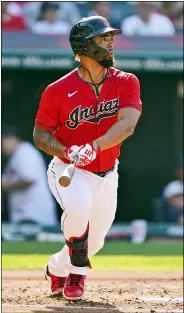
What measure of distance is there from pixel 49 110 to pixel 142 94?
5.37 metres

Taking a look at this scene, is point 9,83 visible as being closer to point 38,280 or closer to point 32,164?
point 32,164

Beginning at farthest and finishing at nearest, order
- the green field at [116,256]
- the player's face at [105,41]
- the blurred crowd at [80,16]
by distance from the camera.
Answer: the blurred crowd at [80,16] < the green field at [116,256] < the player's face at [105,41]

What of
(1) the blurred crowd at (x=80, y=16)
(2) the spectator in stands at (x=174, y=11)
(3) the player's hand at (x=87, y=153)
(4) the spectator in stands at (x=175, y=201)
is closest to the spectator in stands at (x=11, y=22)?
(1) the blurred crowd at (x=80, y=16)

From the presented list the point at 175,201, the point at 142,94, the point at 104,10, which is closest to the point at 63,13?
the point at 104,10

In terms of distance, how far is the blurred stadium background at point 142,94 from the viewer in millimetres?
9680

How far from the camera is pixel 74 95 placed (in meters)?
5.04

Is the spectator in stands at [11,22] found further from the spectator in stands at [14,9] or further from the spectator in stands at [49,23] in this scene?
the spectator in stands at [49,23]

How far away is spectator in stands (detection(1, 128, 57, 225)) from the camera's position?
386 inches

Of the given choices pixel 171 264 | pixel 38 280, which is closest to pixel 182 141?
pixel 171 264

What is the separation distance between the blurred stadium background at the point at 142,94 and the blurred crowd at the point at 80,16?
0.05 feet

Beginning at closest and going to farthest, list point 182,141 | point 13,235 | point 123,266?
point 123,266 → point 13,235 → point 182,141

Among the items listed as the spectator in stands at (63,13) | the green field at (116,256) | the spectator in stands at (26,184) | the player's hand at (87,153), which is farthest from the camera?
the spectator in stands at (63,13)

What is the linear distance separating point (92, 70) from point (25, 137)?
201 inches

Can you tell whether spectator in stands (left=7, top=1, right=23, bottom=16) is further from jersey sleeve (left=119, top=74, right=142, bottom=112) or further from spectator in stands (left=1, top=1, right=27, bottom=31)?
jersey sleeve (left=119, top=74, right=142, bottom=112)
